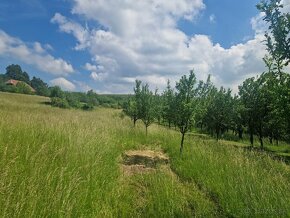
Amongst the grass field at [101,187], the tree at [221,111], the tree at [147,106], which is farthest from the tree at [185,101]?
the tree at [221,111]

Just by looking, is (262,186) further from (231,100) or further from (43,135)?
(231,100)

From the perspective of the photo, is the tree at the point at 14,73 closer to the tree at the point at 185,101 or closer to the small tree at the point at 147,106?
the small tree at the point at 147,106

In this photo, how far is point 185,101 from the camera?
12797 mm

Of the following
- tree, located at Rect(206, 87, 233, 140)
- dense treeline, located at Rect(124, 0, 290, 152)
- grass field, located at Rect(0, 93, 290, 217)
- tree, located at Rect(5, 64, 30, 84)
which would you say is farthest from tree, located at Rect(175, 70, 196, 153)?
tree, located at Rect(5, 64, 30, 84)

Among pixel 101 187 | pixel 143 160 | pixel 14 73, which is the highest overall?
pixel 14 73

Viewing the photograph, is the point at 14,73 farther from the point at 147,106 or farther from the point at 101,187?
the point at 101,187

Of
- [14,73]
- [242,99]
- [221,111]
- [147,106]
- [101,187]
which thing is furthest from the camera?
[14,73]

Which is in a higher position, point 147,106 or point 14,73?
point 14,73

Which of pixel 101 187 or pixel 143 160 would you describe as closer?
pixel 101 187

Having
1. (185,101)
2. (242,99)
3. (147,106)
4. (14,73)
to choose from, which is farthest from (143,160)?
(14,73)

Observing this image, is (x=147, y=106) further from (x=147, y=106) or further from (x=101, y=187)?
(x=101, y=187)

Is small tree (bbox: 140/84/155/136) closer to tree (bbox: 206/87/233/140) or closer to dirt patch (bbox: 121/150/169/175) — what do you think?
dirt patch (bbox: 121/150/169/175)

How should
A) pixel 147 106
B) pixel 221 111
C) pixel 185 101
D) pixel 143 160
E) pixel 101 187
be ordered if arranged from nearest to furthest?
pixel 101 187 → pixel 143 160 → pixel 185 101 → pixel 147 106 → pixel 221 111

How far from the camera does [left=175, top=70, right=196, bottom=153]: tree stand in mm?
12711
